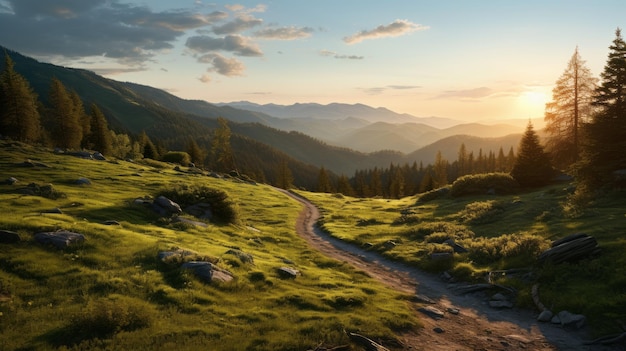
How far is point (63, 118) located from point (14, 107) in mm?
9750

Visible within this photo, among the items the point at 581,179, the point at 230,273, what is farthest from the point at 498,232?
the point at 230,273

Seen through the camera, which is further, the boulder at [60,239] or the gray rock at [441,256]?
the gray rock at [441,256]

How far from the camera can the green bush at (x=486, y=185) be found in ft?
180

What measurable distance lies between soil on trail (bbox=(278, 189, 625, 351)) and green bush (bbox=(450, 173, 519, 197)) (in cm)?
3571

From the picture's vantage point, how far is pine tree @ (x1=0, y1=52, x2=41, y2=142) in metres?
74.4

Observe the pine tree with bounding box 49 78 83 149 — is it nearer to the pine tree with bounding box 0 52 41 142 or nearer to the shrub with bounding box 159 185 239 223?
the pine tree with bounding box 0 52 41 142

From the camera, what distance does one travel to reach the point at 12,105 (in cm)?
7538

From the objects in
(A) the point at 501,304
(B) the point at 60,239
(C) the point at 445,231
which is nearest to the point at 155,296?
(B) the point at 60,239

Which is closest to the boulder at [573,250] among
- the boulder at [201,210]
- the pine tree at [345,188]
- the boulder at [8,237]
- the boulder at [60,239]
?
the boulder at [60,239]

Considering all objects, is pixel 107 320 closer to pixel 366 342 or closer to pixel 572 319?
pixel 366 342

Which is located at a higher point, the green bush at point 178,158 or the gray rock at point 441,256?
the green bush at point 178,158

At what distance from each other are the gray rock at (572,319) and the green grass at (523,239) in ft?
1.18

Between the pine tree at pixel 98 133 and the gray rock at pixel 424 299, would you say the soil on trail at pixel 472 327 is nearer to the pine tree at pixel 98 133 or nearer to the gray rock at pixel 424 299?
the gray rock at pixel 424 299

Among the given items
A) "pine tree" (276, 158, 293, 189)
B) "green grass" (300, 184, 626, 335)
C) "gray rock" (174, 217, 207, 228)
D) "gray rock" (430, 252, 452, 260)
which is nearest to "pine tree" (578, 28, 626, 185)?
"green grass" (300, 184, 626, 335)
